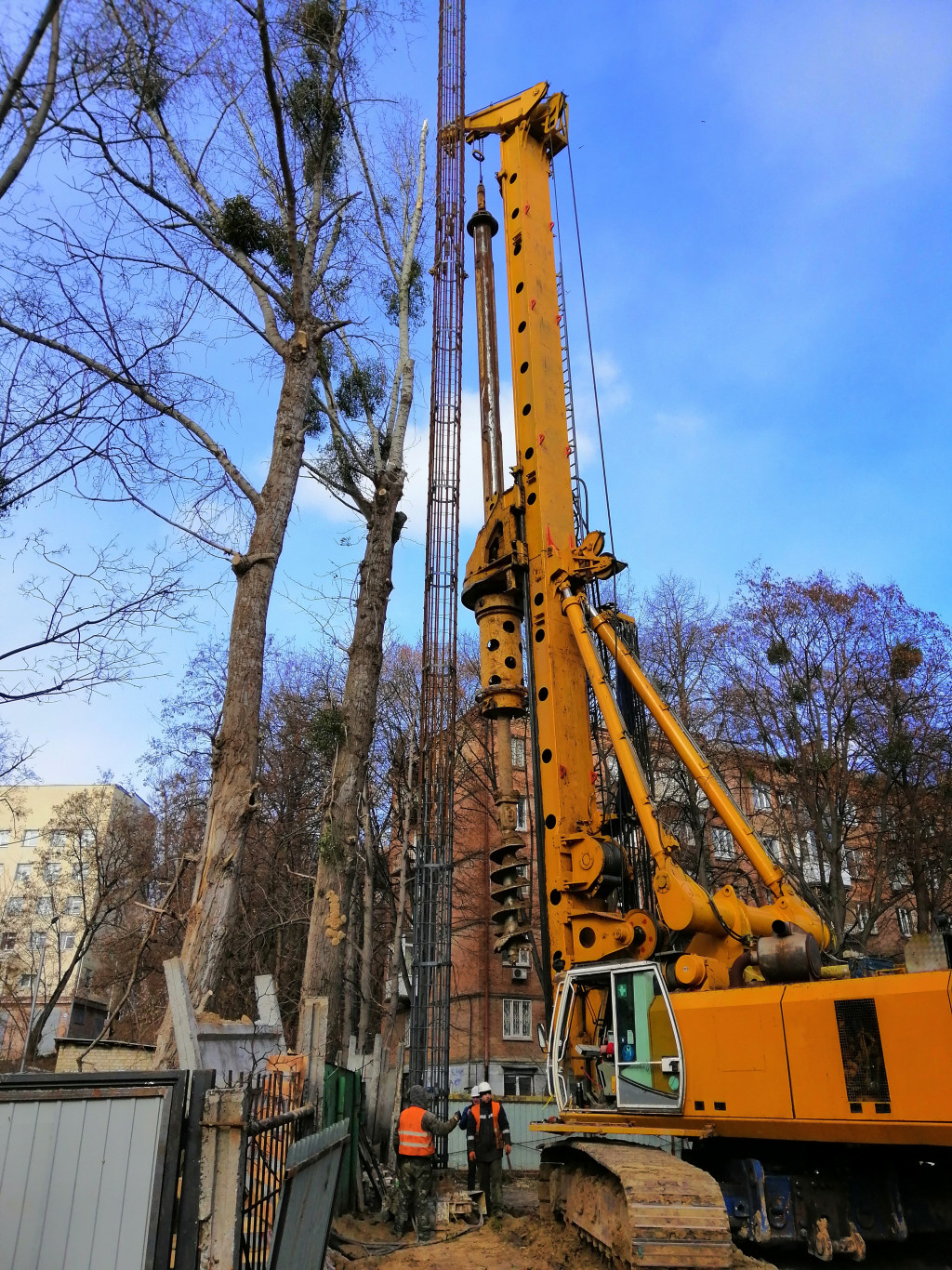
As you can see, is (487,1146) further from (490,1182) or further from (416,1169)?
(416,1169)

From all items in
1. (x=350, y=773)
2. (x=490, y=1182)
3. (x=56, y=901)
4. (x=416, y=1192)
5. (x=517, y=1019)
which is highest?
(x=56, y=901)

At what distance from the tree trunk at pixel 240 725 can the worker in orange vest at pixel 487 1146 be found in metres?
5.39

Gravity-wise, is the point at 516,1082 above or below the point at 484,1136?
below

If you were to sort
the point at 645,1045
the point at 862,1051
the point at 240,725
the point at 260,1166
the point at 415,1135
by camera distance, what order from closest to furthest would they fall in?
the point at 260,1166
the point at 862,1051
the point at 645,1045
the point at 240,725
the point at 415,1135

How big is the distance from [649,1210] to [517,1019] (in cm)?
2907

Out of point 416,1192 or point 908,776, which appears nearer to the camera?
point 416,1192

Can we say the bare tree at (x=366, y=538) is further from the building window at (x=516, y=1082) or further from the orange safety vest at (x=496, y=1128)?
the building window at (x=516, y=1082)

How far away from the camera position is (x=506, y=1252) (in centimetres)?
856

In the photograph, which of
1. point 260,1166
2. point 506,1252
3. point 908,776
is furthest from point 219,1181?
point 908,776

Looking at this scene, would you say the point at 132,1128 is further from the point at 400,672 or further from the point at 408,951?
the point at 400,672

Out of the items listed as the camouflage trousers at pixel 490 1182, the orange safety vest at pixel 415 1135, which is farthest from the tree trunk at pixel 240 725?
the camouflage trousers at pixel 490 1182

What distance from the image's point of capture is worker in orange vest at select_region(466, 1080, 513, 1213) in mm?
11672

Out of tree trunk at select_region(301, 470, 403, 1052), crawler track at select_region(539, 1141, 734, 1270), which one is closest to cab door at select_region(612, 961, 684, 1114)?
crawler track at select_region(539, 1141, 734, 1270)

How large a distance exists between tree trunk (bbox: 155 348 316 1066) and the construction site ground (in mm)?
2637
